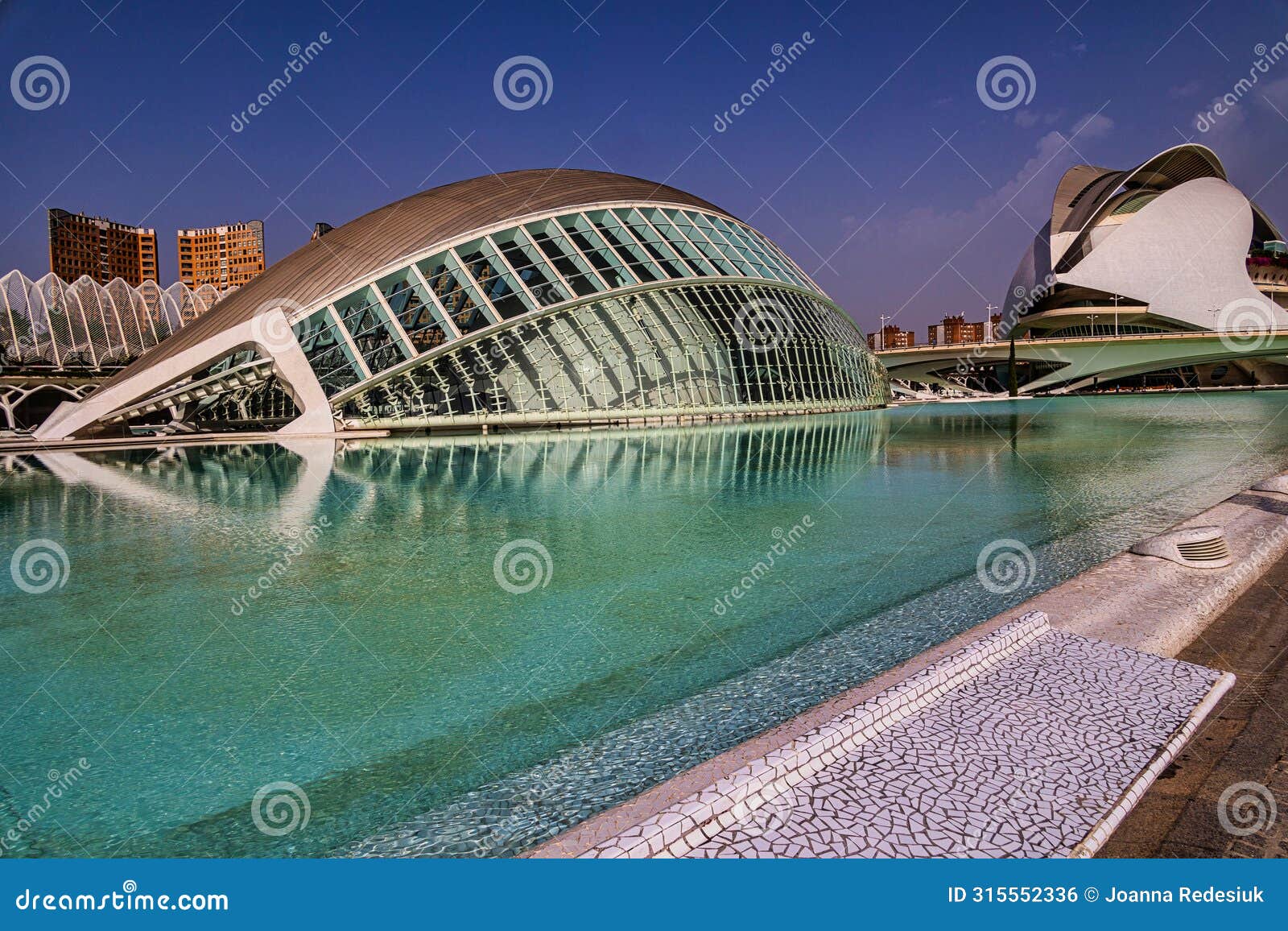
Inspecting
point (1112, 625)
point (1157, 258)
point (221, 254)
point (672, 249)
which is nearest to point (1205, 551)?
point (1112, 625)

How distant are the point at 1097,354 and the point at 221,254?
134113 mm

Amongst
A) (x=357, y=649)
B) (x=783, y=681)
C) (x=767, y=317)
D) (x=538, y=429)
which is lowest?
(x=783, y=681)

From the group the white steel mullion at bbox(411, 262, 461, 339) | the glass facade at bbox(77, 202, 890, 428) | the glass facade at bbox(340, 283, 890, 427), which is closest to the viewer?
the white steel mullion at bbox(411, 262, 461, 339)

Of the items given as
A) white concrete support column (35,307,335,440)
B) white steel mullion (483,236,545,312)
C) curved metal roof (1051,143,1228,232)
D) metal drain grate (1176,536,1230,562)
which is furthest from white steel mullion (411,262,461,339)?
curved metal roof (1051,143,1228,232)

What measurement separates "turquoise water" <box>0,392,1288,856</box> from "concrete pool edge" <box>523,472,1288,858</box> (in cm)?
42

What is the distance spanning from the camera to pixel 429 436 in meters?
27.4

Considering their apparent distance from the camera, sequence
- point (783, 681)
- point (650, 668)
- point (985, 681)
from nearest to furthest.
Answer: point (985, 681), point (783, 681), point (650, 668)

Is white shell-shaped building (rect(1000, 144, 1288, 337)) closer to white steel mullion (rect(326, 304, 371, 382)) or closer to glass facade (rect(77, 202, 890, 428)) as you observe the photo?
glass facade (rect(77, 202, 890, 428))

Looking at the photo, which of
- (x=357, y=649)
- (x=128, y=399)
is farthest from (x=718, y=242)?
(x=357, y=649)

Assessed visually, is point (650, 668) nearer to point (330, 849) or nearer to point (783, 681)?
point (783, 681)

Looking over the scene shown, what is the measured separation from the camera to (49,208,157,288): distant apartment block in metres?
93.2

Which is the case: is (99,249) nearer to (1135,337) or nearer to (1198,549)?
(1135,337)

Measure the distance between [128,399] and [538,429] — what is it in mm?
13350

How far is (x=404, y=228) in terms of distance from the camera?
98.9 ft
